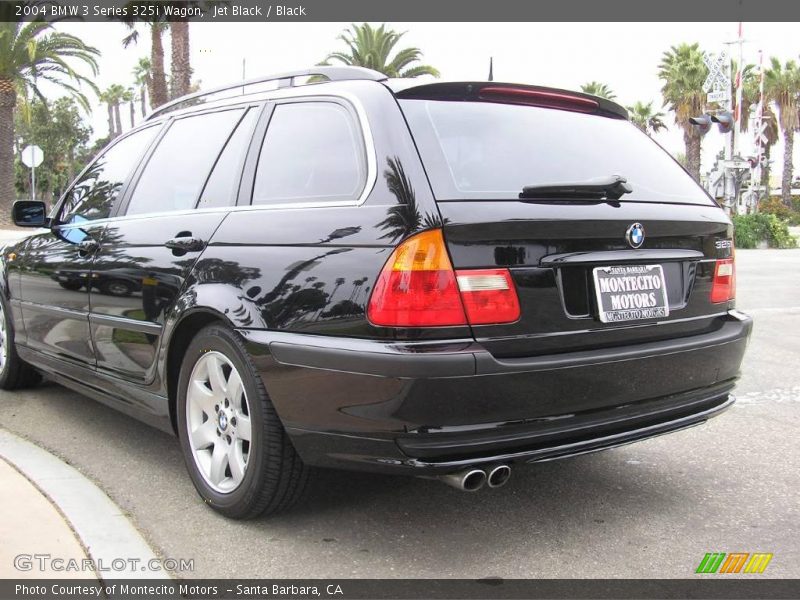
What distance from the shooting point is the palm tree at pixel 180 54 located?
22.3m

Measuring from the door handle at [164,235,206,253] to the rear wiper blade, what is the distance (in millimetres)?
1366

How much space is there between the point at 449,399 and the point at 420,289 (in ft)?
1.18

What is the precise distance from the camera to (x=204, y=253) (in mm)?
3230

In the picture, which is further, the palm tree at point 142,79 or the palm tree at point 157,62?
the palm tree at point 142,79

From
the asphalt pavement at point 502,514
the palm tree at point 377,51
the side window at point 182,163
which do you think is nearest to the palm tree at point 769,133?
the palm tree at point 377,51

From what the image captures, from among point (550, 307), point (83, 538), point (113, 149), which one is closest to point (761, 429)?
point (550, 307)

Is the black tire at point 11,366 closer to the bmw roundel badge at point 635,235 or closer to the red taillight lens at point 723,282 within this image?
the bmw roundel badge at point 635,235

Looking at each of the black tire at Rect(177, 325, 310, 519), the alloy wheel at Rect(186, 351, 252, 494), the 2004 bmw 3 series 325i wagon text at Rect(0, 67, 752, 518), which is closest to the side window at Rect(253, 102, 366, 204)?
the 2004 bmw 3 series 325i wagon text at Rect(0, 67, 752, 518)

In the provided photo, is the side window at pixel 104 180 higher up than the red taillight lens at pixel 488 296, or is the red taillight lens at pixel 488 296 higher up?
the side window at pixel 104 180

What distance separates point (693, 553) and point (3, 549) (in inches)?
97.7

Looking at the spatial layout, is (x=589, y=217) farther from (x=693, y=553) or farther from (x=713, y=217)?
(x=693, y=553)

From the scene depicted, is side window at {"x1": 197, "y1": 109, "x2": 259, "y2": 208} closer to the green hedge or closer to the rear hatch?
the rear hatch

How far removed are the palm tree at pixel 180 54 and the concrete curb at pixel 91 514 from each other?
789 inches

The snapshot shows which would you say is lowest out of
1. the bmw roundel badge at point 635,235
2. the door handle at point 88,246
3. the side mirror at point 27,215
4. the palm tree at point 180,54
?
the door handle at point 88,246
